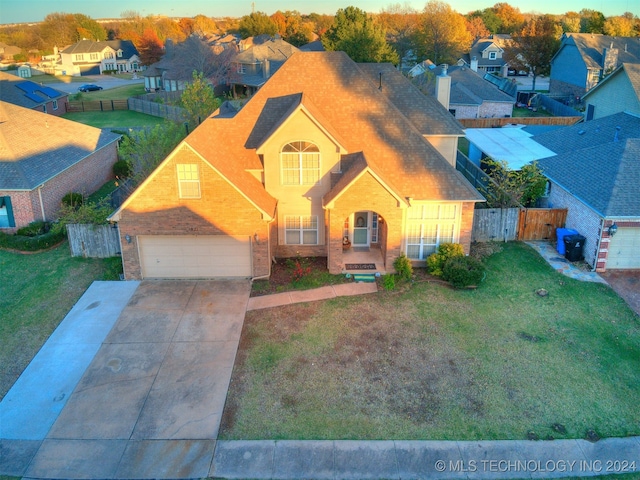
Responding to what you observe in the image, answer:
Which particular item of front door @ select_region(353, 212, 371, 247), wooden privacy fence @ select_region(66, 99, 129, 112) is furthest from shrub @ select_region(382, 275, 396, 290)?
wooden privacy fence @ select_region(66, 99, 129, 112)

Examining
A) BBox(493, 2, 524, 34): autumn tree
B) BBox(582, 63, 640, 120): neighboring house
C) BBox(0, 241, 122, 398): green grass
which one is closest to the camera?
BBox(0, 241, 122, 398): green grass

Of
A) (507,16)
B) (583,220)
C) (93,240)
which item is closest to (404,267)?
(583,220)

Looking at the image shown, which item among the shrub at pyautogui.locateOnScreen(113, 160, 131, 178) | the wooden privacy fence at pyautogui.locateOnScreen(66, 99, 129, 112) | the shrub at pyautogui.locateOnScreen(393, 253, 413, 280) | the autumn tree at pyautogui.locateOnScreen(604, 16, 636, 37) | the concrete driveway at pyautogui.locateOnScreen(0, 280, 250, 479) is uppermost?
the autumn tree at pyautogui.locateOnScreen(604, 16, 636, 37)

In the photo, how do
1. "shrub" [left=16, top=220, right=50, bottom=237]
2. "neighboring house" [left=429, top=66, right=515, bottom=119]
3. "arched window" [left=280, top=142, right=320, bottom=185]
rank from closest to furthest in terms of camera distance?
"arched window" [left=280, top=142, right=320, bottom=185]
"shrub" [left=16, top=220, right=50, bottom=237]
"neighboring house" [left=429, top=66, right=515, bottom=119]

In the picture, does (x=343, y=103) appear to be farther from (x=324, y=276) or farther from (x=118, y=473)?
(x=118, y=473)

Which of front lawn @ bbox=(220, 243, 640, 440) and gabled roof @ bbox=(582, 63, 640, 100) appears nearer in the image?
front lawn @ bbox=(220, 243, 640, 440)

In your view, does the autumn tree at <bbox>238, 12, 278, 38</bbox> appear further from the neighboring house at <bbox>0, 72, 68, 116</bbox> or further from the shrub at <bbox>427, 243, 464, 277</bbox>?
the shrub at <bbox>427, 243, 464, 277</bbox>

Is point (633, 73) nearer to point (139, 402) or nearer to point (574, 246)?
point (574, 246)
